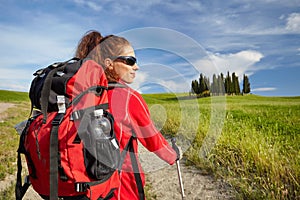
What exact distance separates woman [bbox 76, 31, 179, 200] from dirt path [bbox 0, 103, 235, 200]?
2.86ft

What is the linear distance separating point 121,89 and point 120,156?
0.50 meters

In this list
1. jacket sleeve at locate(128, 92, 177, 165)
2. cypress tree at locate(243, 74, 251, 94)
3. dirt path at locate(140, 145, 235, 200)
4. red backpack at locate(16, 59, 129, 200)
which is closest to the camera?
red backpack at locate(16, 59, 129, 200)

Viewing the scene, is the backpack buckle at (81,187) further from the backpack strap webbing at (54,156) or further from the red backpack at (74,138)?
the backpack strap webbing at (54,156)

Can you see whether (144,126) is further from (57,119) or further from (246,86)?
(246,86)

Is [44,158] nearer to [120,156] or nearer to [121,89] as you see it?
[120,156]

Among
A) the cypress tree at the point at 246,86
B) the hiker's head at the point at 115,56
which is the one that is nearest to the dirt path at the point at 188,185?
the hiker's head at the point at 115,56

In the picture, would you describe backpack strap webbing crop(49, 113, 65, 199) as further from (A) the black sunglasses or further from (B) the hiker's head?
(A) the black sunglasses

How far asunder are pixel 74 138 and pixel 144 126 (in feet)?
1.66

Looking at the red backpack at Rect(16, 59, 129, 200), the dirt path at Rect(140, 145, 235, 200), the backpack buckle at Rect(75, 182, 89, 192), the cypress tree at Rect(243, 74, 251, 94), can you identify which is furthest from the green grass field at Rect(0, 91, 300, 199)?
the cypress tree at Rect(243, 74, 251, 94)

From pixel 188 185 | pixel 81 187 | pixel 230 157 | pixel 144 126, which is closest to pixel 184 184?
pixel 188 185

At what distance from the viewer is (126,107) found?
6.91ft

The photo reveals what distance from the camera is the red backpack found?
1.97 m

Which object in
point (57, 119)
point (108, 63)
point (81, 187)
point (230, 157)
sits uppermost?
point (108, 63)

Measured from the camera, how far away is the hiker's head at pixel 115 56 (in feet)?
7.67
